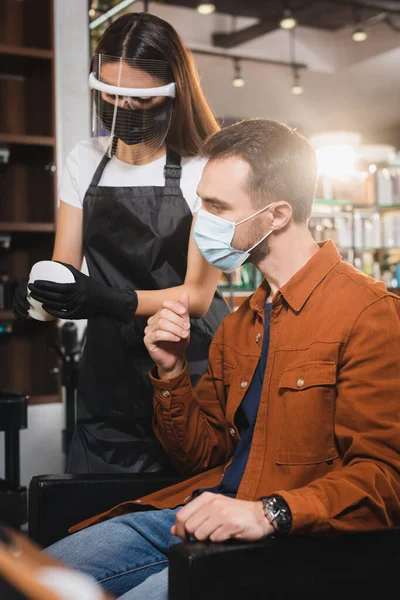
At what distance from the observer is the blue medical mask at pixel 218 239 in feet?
5.06

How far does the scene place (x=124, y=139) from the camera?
5.88 ft

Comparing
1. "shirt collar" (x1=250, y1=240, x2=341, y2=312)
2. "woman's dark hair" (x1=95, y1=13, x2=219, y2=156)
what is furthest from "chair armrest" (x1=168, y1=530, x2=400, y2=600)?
"woman's dark hair" (x1=95, y1=13, x2=219, y2=156)

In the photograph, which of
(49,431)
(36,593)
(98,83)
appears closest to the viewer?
(36,593)

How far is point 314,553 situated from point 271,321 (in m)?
0.52

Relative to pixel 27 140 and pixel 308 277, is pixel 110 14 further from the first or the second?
pixel 308 277

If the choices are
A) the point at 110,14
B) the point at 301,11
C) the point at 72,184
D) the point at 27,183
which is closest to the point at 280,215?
the point at 72,184

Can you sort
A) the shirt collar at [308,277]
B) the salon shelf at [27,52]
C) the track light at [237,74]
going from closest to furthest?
the shirt collar at [308,277] → the salon shelf at [27,52] → the track light at [237,74]

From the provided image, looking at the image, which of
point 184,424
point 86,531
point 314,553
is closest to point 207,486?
point 184,424

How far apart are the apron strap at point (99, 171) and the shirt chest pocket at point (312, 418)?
0.76 metres

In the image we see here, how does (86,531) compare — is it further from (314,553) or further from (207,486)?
(314,553)

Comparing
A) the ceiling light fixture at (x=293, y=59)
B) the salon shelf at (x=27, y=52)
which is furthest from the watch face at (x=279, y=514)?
the ceiling light fixture at (x=293, y=59)

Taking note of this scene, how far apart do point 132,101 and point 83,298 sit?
1.55 ft

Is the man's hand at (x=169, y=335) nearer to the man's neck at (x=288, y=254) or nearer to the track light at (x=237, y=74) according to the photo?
the man's neck at (x=288, y=254)

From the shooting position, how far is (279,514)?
3.76ft
